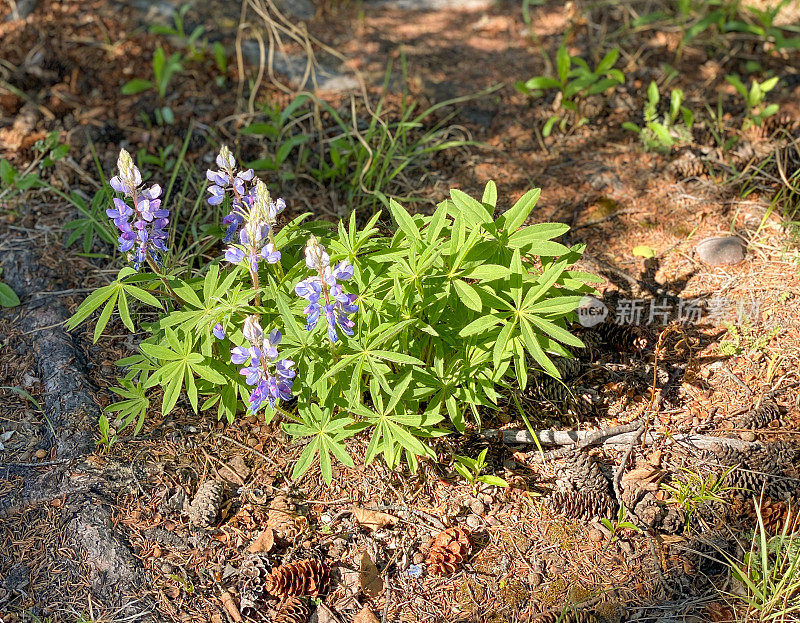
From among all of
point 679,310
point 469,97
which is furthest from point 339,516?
point 469,97

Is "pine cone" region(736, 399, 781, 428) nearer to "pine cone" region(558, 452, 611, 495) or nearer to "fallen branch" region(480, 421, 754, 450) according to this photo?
"fallen branch" region(480, 421, 754, 450)

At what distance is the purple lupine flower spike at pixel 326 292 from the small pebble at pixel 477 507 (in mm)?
909

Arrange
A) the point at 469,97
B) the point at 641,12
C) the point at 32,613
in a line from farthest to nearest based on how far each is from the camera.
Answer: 1. the point at 641,12
2. the point at 469,97
3. the point at 32,613

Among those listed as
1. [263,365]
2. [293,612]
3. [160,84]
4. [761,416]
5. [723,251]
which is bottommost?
[293,612]

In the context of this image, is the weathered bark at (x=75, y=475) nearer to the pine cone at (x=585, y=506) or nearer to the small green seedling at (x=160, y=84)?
the small green seedling at (x=160, y=84)

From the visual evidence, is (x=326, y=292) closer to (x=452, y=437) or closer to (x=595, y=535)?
(x=452, y=437)

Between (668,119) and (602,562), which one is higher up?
(668,119)

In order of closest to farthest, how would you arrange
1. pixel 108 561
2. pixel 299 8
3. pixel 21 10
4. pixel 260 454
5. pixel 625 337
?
pixel 108 561
pixel 260 454
pixel 625 337
pixel 21 10
pixel 299 8

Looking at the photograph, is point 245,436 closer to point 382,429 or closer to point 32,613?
point 382,429

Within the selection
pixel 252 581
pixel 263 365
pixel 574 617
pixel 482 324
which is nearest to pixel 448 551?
pixel 574 617

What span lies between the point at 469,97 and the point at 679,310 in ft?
6.35

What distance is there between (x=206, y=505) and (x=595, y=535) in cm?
146

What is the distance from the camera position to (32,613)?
242 cm

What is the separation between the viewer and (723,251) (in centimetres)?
347
